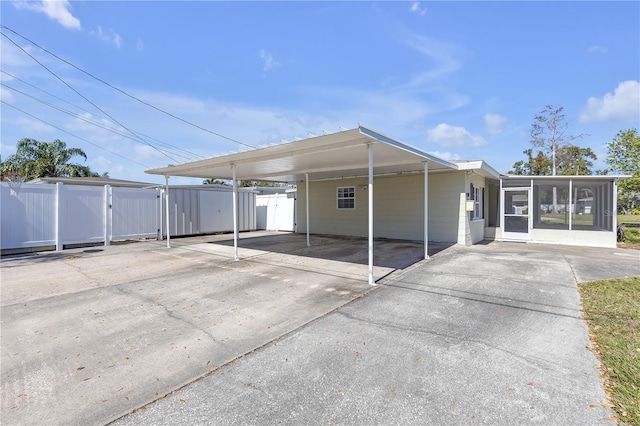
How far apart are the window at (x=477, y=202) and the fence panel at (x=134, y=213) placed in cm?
1289

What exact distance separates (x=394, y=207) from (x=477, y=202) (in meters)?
3.31

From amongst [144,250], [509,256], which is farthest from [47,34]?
[509,256]

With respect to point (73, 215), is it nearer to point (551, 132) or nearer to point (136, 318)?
point (136, 318)

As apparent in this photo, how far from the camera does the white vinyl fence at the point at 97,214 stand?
29.4ft

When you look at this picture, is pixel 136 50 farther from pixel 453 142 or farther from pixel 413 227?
pixel 453 142

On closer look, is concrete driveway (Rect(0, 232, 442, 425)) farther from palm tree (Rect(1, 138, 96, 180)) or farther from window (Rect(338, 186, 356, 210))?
palm tree (Rect(1, 138, 96, 180))

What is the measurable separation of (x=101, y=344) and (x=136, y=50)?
13790 millimetres

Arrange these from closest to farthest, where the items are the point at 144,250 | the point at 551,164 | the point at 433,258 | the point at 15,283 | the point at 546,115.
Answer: the point at 15,283, the point at 433,258, the point at 144,250, the point at 546,115, the point at 551,164

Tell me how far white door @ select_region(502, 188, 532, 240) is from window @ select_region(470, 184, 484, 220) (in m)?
0.84

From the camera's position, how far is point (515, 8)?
866cm

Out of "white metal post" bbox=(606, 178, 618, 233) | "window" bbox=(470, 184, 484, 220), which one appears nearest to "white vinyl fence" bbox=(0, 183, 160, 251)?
"window" bbox=(470, 184, 484, 220)

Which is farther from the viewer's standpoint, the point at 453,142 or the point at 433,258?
the point at 453,142

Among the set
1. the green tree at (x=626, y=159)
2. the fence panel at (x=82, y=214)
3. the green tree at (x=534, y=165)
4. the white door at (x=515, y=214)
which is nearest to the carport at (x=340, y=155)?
the fence panel at (x=82, y=214)

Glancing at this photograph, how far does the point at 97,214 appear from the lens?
1073 centimetres
